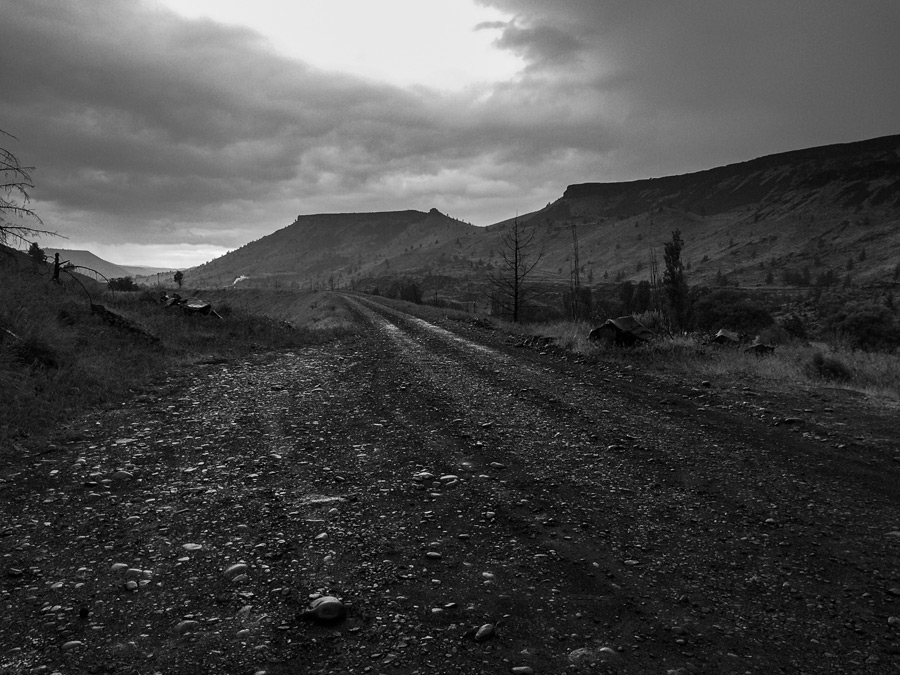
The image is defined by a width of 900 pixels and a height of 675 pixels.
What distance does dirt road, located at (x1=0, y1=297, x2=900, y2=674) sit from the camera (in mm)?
3150

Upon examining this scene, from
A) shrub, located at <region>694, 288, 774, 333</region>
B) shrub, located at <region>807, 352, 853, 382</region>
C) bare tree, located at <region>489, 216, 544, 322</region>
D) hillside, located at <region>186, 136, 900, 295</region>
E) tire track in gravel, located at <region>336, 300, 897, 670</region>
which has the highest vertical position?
hillside, located at <region>186, 136, 900, 295</region>

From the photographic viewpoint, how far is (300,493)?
5.50 m

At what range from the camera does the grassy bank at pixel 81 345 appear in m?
8.27

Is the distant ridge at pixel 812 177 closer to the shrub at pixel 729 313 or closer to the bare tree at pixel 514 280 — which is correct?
the bare tree at pixel 514 280

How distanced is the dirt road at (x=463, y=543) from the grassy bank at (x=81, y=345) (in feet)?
3.54

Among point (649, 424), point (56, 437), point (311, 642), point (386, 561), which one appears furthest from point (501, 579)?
point (56, 437)

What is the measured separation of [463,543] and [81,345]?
12.3 m

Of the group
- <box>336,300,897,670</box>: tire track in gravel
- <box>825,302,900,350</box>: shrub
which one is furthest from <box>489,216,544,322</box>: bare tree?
<box>825,302,900,350</box>: shrub

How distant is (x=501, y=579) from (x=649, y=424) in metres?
4.84

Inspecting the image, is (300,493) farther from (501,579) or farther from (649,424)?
(649,424)

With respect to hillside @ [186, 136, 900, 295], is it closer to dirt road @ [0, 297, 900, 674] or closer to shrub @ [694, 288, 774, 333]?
shrub @ [694, 288, 774, 333]

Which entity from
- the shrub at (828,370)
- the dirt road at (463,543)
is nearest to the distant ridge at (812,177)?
the shrub at (828,370)

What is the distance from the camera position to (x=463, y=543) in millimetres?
4426

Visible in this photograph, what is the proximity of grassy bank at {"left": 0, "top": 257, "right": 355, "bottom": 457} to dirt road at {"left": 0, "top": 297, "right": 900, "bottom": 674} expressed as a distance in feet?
3.54
